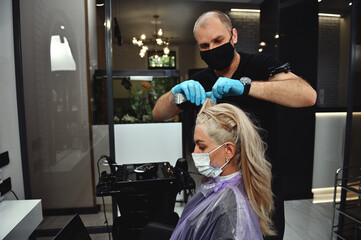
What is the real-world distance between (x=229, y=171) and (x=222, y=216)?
0.19m

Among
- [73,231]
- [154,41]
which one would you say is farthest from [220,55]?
[154,41]

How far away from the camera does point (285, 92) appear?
120 cm

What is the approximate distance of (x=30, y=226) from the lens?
4.87 ft

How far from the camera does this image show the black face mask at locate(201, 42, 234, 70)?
129 cm

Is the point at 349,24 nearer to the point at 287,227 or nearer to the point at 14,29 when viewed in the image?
the point at 287,227

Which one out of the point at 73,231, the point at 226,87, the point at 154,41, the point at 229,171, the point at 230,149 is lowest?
the point at 73,231

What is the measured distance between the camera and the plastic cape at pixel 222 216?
0.93 meters

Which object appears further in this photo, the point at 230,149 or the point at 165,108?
the point at 165,108

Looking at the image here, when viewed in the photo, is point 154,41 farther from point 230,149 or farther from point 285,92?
point 230,149

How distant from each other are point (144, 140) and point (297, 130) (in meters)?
1.79

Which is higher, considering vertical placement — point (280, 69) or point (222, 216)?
point (280, 69)

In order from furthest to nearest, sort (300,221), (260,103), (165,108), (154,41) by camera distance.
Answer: (154,41) < (300,221) < (165,108) < (260,103)

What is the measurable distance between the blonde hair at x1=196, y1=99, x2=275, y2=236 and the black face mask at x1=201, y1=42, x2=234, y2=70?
0.40 meters

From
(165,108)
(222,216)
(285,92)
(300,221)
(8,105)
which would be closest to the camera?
(222,216)
